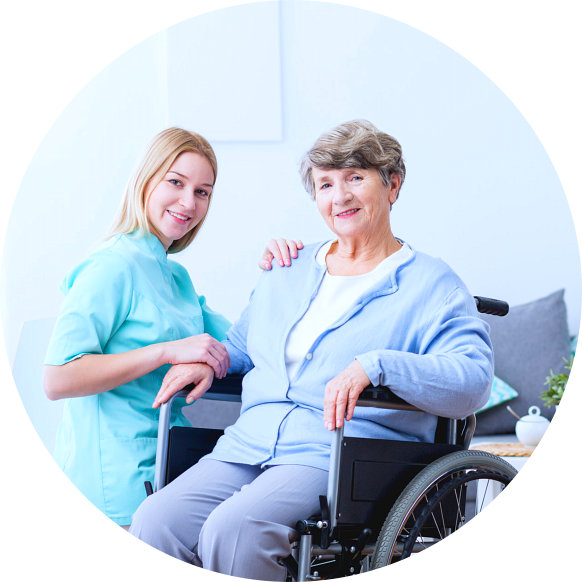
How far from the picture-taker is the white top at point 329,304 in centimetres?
166

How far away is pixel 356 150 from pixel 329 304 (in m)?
0.34

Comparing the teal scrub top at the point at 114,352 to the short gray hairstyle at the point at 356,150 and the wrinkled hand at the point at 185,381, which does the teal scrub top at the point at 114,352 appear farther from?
the short gray hairstyle at the point at 356,150

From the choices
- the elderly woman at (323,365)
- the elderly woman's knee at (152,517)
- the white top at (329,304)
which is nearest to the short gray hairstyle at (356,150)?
the elderly woman at (323,365)

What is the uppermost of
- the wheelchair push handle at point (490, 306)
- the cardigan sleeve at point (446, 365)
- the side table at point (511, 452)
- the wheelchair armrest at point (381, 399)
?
the wheelchair push handle at point (490, 306)

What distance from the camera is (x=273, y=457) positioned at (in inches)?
61.3

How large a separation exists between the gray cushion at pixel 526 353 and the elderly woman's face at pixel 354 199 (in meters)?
1.26

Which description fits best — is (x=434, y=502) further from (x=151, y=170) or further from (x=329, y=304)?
(x=151, y=170)

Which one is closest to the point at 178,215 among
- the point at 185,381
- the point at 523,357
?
the point at 185,381

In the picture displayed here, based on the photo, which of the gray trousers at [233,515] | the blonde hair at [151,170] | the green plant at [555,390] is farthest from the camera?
the green plant at [555,390]

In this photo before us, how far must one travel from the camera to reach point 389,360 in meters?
1.43

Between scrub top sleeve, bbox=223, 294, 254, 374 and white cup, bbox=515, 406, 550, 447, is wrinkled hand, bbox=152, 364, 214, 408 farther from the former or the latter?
white cup, bbox=515, 406, 550, 447

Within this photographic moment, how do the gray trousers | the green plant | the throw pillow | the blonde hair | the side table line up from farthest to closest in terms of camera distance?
the throw pillow → the green plant → the side table → the blonde hair → the gray trousers

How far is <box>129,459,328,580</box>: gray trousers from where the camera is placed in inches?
54.1

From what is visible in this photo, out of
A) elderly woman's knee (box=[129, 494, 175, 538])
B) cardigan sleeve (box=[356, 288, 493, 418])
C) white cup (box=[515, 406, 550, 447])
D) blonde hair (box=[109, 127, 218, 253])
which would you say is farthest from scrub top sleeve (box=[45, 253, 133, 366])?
white cup (box=[515, 406, 550, 447])
